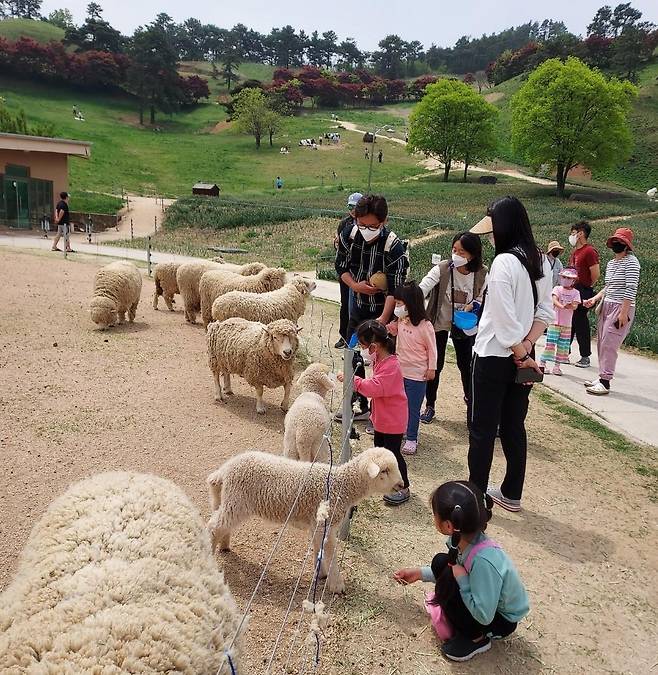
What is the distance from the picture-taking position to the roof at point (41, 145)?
24172mm

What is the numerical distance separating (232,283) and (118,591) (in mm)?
7473

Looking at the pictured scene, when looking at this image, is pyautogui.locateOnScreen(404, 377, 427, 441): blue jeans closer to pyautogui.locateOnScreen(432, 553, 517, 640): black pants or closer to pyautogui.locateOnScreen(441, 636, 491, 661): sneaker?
pyautogui.locateOnScreen(432, 553, 517, 640): black pants

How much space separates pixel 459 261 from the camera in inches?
220

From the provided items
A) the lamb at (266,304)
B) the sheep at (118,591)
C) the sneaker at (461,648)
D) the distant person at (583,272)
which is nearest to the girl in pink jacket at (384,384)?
the sneaker at (461,648)

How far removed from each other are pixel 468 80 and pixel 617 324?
133 metres

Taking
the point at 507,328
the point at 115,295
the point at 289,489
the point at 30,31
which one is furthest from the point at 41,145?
the point at 30,31

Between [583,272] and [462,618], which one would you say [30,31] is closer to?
[583,272]

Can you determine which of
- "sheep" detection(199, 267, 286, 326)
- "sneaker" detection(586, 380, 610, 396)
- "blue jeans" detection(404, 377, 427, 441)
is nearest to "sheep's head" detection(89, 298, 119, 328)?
"sheep" detection(199, 267, 286, 326)

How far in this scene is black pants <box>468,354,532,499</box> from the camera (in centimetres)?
404

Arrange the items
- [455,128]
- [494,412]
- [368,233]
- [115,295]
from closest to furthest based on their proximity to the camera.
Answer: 1. [494,412]
2. [368,233]
3. [115,295]
4. [455,128]

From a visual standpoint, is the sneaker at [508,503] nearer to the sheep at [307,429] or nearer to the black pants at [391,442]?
the black pants at [391,442]

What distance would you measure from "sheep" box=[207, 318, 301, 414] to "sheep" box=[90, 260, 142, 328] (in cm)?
367

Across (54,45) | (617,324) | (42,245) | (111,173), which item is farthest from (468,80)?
(617,324)

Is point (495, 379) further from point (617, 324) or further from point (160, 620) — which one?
point (617, 324)
